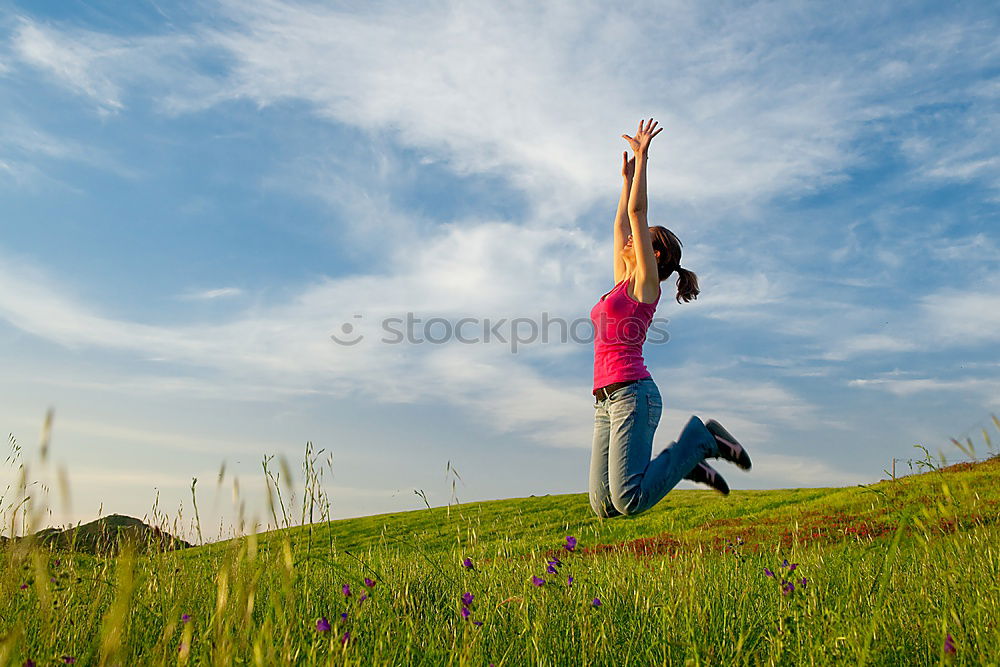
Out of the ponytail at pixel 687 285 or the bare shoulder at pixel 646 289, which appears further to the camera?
the ponytail at pixel 687 285

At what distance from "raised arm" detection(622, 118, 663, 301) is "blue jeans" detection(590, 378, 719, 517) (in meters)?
0.85

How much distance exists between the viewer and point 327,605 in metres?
4.61

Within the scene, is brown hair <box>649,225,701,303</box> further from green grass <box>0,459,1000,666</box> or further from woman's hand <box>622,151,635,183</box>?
green grass <box>0,459,1000,666</box>

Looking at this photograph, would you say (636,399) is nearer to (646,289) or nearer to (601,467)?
(601,467)

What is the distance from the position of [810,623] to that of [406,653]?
1957 millimetres

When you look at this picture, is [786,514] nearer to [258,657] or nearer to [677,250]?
[677,250]

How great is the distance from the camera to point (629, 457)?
5.98 m

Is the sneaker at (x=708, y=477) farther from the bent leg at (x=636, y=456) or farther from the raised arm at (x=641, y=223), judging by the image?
the raised arm at (x=641, y=223)

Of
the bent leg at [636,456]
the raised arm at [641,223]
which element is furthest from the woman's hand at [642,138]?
the bent leg at [636,456]

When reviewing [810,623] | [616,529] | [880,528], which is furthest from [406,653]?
[616,529]

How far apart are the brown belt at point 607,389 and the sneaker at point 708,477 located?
1234 millimetres

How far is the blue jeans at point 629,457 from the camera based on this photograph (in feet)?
19.6

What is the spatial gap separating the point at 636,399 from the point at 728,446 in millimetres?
1506

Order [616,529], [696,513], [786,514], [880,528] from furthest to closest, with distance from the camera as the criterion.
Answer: [696,513] → [616,529] → [786,514] → [880,528]
